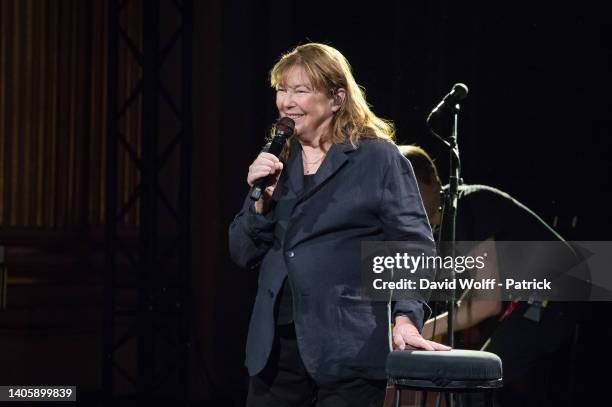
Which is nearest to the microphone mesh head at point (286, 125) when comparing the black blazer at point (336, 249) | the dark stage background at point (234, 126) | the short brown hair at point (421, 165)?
the black blazer at point (336, 249)

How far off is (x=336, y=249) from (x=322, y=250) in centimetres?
3

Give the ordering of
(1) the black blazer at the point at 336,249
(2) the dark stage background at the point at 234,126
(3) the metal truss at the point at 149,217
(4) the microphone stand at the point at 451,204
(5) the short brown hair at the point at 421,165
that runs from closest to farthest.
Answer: (1) the black blazer at the point at 336,249 → (4) the microphone stand at the point at 451,204 → (5) the short brown hair at the point at 421,165 → (2) the dark stage background at the point at 234,126 → (3) the metal truss at the point at 149,217

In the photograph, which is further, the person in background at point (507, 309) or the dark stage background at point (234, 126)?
the dark stage background at point (234, 126)

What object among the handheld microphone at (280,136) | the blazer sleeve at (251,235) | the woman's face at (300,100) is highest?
the woman's face at (300,100)

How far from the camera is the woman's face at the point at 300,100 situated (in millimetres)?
1969

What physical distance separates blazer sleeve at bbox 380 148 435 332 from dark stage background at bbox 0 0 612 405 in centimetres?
214

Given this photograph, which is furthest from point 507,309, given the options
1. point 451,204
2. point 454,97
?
point 454,97

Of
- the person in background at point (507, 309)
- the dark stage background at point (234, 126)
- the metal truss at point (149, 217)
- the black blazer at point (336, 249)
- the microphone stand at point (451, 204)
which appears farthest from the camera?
the metal truss at point (149, 217)

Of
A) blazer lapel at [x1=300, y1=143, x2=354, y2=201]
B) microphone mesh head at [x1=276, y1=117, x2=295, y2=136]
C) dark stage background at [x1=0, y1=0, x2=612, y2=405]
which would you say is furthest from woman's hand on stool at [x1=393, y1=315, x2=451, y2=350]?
dark stage background at [x1=0, y1=0, x2=612, y2=405]

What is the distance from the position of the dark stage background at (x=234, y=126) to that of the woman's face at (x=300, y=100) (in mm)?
2257

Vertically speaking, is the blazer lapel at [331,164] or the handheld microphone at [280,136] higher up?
the handheld microphone at [280,136]

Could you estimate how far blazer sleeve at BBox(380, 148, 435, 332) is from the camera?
76.0 inches

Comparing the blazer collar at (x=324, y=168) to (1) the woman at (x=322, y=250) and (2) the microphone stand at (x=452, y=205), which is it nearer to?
(1) the woman at (x=322, y=250)

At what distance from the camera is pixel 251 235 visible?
1994 millimetres
